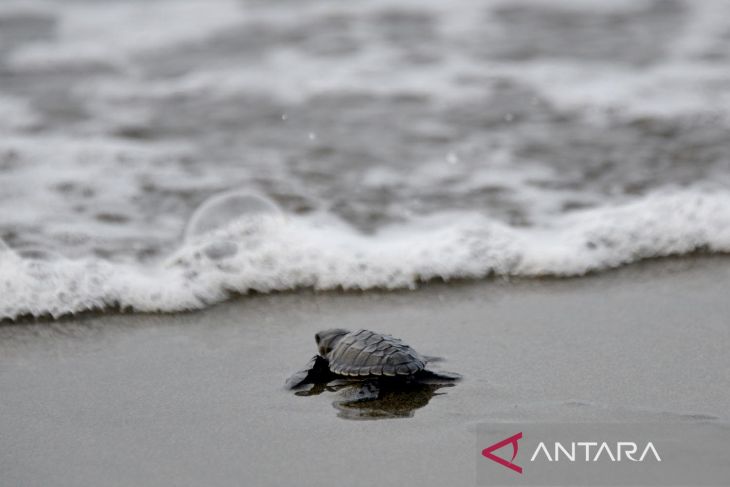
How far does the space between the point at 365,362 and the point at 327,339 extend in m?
0.25

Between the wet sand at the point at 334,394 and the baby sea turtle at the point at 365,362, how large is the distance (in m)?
0.08

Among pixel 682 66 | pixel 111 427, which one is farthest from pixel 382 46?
pixel 111 427

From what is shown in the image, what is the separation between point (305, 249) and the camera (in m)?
4.13

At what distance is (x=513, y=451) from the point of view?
2725 mm

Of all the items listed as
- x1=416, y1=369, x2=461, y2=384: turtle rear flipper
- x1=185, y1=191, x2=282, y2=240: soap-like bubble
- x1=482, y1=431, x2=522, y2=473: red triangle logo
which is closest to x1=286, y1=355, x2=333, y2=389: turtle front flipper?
x1=416, y1=369, x2=461, y2=384: turtle rear flipper

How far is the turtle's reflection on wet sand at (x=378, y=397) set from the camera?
2992 millimetres

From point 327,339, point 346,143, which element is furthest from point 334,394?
point 346,143

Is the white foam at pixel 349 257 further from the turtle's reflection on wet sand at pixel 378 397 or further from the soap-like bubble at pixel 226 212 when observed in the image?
the turtle's reflection on wet sand at pixel 378 397

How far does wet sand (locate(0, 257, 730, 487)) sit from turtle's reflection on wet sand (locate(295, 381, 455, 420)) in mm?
14

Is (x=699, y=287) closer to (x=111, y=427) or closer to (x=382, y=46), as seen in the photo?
(x=111, y=427)

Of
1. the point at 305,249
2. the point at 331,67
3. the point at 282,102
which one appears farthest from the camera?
the point at 331,67

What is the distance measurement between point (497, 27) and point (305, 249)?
12.6ft

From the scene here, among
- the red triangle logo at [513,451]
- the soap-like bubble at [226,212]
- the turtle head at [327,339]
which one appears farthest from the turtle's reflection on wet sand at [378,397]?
the soap-like bubble at [226,212]

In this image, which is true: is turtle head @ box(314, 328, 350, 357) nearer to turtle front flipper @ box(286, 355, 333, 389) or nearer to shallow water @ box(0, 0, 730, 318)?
turtle front flipper @ box(286, 355, 333, 389)
